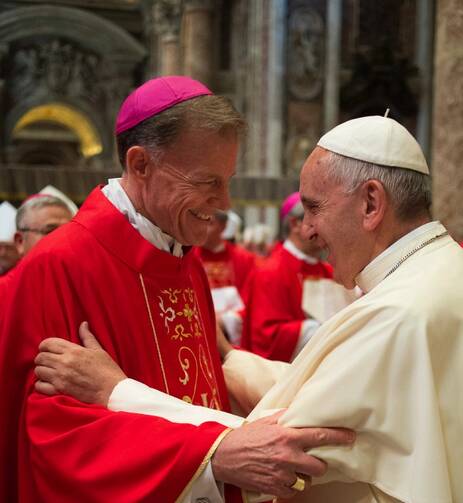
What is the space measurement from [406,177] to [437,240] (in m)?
0.16

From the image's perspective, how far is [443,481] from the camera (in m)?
1.65

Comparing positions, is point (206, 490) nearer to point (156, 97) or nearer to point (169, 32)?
point (156, 97)

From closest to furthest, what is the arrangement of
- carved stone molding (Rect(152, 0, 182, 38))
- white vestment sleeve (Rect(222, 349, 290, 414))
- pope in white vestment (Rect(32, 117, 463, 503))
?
pope in white vestment (Rect(32, 117, 463, 503)) < white vestment sleeve (Rect(222, 349, 290, 414)) < carved stone molding (Rect(152, 0, 182, 38))

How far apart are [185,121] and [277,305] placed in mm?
3122

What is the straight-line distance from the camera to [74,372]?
192 cm

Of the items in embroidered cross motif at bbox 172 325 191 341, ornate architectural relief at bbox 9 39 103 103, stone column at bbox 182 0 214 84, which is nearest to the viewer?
embroidered cross motif at bbox 172 325 191 341

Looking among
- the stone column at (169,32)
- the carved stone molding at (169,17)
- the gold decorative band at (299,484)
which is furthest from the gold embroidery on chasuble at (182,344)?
the carved stone molding at (169,17)

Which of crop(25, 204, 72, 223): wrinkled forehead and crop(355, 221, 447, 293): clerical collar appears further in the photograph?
crop(25, 204, 72, 223): wrinkled forehead

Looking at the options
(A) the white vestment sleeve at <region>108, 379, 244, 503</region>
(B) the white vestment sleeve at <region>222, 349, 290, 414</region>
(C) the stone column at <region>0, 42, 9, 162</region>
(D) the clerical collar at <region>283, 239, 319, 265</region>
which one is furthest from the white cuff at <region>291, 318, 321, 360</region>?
(C) the stone column at <region>0, 42, 9, 162</region>

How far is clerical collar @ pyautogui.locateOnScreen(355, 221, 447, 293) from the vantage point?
1858 millimetres

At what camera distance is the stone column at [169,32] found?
16797 millimetres

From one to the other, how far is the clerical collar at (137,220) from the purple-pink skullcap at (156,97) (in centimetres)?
18

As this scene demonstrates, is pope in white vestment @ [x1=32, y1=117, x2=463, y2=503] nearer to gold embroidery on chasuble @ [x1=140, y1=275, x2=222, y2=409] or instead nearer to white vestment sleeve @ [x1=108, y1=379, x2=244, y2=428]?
white vestment sleeve @ [x1=108, y1=379, x2=244, y2=428]

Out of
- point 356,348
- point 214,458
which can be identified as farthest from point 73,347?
point 356,348
